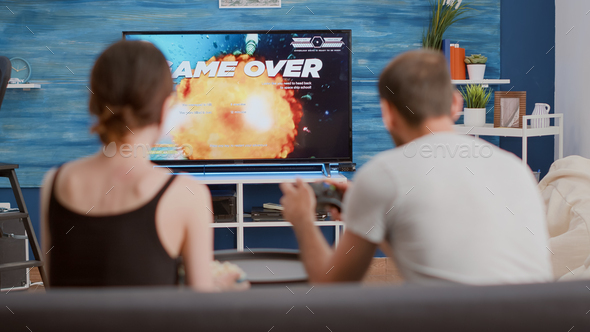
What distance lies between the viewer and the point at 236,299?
1.85 feet

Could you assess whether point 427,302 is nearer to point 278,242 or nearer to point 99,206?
point 99,206

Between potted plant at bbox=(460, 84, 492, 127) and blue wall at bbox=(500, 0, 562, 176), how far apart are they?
1.30 feet

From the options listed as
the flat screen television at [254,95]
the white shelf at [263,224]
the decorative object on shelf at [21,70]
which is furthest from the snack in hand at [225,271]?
the decorative object on shelf at [21,70]

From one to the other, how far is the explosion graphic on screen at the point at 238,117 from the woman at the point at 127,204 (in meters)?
2.60

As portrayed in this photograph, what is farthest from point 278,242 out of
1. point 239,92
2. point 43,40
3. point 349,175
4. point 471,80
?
point 43,40

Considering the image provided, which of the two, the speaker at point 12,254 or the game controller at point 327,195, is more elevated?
the game controller at point 327,195

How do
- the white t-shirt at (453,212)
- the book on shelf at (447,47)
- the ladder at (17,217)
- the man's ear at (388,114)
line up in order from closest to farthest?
the white t-shirt at (453,212)
the man's ear at (388,114)
the ladder at (17,217)
the book on shelf at (447,47)

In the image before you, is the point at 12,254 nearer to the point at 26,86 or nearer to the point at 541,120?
the point at 26,86

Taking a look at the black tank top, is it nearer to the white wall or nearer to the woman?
the woman

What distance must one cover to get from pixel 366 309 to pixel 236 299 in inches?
5.6

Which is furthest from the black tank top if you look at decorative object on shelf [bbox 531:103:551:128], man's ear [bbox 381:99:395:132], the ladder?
decorative object on shelf [bbox 531:103:551:128]

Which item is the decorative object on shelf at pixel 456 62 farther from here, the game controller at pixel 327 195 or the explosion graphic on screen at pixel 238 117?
the game controller at pixel 327 195

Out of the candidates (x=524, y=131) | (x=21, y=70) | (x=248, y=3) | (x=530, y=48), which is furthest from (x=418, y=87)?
(x=21, y=70)

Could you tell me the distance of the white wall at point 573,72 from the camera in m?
3.24
